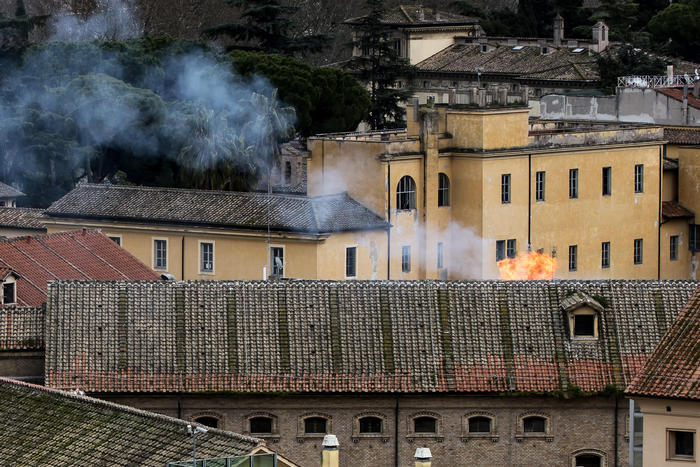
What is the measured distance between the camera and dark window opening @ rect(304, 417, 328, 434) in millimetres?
59188

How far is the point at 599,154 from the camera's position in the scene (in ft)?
322

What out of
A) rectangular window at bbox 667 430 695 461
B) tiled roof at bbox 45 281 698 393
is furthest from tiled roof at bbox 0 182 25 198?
rectangular window at bbox 667 430 695 461

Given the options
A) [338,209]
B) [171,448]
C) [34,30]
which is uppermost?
[34,30]

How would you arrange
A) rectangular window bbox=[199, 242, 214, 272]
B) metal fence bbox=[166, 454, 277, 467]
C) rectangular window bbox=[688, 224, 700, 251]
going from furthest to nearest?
rectangular window bbox=[688, 224, 700, 251]
rectangular window bbox=[199, 242, 214, 272]
metal fence bbox=[166, 454, 277, 467]

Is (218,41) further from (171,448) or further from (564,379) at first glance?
(171,448)

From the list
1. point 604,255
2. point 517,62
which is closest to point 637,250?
Answer: point 604,255

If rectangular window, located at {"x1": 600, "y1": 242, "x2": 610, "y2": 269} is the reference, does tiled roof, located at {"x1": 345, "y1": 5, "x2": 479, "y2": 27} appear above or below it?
above

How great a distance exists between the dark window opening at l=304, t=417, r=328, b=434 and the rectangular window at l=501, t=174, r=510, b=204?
121ft

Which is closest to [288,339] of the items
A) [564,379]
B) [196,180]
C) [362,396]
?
[362,396]

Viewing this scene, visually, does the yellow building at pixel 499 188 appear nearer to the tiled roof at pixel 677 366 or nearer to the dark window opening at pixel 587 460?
the dark window opening at pixel 587 460

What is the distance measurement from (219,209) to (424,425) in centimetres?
3117

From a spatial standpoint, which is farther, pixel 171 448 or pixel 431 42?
→ pixel 431 42

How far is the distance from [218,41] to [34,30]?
1305 centimetres

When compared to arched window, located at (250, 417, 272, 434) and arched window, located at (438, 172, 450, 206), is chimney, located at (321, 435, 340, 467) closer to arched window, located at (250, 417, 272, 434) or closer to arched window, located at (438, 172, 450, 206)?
arched window, located at (250, 417, 272, 434)
